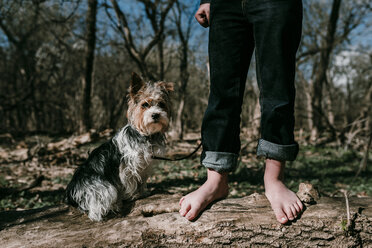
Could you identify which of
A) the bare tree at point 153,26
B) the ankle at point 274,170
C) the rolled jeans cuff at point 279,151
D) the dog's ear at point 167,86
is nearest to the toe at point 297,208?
the ankle at point 274,170

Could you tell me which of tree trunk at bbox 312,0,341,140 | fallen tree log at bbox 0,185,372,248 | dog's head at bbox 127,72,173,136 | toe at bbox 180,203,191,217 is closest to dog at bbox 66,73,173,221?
dog's head at bbox 127,72,173,136

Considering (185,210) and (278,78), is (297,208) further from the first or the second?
(278,78)

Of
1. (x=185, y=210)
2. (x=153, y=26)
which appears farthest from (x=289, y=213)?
(x=153, y=26)

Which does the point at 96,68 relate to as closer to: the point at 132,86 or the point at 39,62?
the point at 39,62

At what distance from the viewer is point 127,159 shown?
10.4 feet

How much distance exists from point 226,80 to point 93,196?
1.68 metres

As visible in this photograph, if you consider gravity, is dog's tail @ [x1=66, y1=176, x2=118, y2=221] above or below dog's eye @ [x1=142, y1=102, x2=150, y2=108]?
A: below

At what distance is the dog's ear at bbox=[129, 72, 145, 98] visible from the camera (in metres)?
3.28

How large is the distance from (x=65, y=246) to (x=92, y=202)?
0.52 meters

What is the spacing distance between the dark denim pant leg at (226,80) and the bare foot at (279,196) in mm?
297

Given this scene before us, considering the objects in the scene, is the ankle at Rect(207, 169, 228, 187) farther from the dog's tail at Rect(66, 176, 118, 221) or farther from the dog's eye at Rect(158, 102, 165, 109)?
the dog's eye at Rect(158, 102, 165, 109)

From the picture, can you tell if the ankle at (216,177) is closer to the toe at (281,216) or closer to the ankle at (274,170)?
the ankle at (274,170)

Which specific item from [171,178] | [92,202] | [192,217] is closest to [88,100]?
[171,178]

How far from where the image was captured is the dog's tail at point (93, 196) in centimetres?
262
